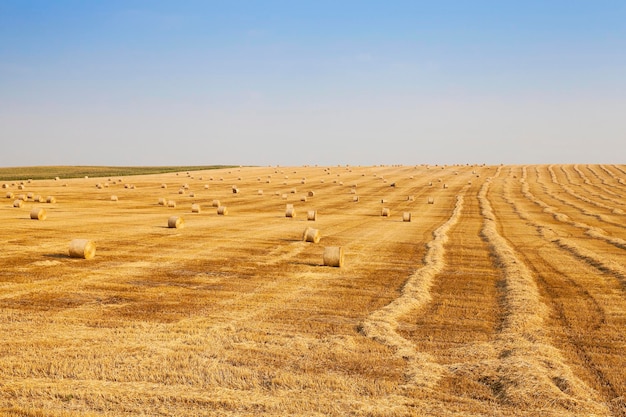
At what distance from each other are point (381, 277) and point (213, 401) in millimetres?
10082

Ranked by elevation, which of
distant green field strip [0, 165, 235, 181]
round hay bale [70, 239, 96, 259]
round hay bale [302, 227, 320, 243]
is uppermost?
distant green field strip [0, 165, 235, 181]

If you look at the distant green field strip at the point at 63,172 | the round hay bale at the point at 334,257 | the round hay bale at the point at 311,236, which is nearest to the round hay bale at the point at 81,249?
the round hay bale at the point at 334,257

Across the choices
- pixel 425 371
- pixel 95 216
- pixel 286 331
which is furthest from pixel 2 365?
pixel 95 216

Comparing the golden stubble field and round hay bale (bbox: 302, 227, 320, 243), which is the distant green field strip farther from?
round hay bale (bbox: 302, 227, 320, 243)

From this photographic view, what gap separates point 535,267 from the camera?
19969 mm

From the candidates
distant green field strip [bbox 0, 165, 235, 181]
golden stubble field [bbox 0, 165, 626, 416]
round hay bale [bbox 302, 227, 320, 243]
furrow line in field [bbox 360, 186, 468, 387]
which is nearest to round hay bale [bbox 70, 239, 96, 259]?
golden stubble field [bbox 0, 165, 626, 416]

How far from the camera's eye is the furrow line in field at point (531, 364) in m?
8.49

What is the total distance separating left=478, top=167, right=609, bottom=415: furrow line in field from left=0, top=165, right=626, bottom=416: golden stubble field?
0.13 feet

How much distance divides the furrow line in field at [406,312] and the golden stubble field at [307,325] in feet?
0.16

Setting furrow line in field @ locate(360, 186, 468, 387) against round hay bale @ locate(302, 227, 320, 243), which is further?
round hay bale @ locate(302, 227, 320, 243)

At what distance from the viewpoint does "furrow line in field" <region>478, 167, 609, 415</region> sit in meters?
8.49

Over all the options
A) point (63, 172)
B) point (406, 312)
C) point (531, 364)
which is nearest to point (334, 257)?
point (406, 312)

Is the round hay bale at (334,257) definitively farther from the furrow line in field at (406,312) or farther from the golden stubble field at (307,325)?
the furrow line in field at (406,312)

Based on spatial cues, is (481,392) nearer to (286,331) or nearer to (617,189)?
(286,331)
